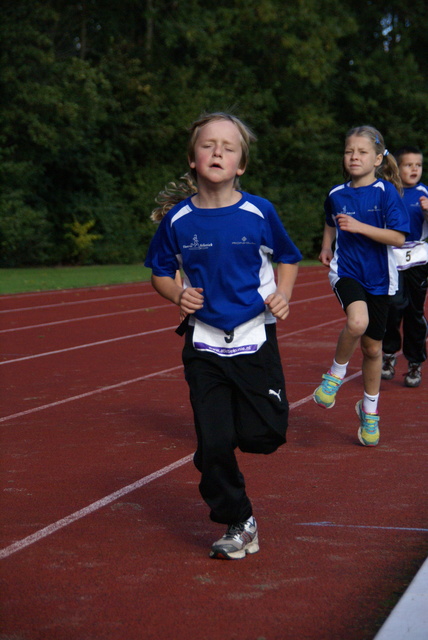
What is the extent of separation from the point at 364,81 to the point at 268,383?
41.0 meters

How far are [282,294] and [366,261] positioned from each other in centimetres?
254

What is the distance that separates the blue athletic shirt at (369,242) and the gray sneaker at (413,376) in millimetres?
2422

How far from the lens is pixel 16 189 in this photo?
33.8 meters

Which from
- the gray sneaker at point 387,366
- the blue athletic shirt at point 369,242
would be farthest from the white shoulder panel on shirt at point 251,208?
the gray sneaker at point 387,366

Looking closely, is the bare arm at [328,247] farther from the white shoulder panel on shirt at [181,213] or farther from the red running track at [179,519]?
the white shoulder panel on shirt at [181,213]

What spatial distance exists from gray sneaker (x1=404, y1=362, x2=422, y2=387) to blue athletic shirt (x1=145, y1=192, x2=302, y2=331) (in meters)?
4.82

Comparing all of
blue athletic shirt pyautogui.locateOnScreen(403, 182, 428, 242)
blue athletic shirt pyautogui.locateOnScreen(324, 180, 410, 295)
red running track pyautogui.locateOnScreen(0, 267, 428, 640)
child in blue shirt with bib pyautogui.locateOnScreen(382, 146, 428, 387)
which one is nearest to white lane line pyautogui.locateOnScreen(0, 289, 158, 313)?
red running track pyautogui.locateOnScreen(0, 267, 428, 640)

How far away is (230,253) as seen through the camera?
4176mm

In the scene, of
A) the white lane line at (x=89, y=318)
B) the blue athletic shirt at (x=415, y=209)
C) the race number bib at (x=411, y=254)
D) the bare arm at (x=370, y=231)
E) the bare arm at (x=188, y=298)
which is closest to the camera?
the bare arm at (x=188, y=298)

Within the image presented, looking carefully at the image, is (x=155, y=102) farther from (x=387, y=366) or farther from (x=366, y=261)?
(x=366, y=261)

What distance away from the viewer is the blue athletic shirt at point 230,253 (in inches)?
164

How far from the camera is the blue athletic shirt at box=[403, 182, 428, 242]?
8.72 m

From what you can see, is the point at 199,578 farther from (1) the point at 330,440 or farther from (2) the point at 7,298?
(2) the point at 7,298

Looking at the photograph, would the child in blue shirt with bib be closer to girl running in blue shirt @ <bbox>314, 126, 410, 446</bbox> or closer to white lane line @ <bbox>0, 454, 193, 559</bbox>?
girl running in blue shirt @ <bbox>314, 126, 410, 446</bbox>
